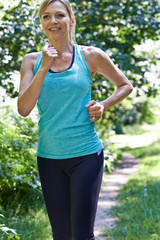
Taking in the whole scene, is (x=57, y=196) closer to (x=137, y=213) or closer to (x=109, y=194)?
(x=137, y=213)

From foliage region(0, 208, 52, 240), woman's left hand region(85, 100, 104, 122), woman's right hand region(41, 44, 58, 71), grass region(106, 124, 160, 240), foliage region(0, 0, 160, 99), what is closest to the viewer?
woman's right hand region(41, 44, 58, 71)

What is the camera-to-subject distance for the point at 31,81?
218 cm

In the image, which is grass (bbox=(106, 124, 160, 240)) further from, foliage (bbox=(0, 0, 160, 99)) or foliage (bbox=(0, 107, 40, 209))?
foliage (bbox=(0, 0, 160, 99))

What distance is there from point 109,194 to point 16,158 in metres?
2.84

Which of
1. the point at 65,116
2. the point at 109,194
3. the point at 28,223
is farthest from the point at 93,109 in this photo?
the point at 109,194

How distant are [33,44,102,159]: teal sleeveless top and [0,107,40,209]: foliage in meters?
1.68

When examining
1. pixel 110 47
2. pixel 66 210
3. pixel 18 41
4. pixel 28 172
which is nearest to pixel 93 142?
pixel 66 210

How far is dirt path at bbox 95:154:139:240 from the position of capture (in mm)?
4843

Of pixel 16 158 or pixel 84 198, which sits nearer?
pixel 84 198

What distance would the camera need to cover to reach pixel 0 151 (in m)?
3.88

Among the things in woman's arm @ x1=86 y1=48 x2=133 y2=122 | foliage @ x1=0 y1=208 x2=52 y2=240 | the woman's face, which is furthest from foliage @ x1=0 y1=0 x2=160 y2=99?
the woman's face

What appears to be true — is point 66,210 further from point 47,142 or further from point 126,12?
point 126,12

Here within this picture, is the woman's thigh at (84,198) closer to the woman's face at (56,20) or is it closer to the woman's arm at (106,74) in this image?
the woman's arm at (106,74)

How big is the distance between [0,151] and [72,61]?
1.89 m
